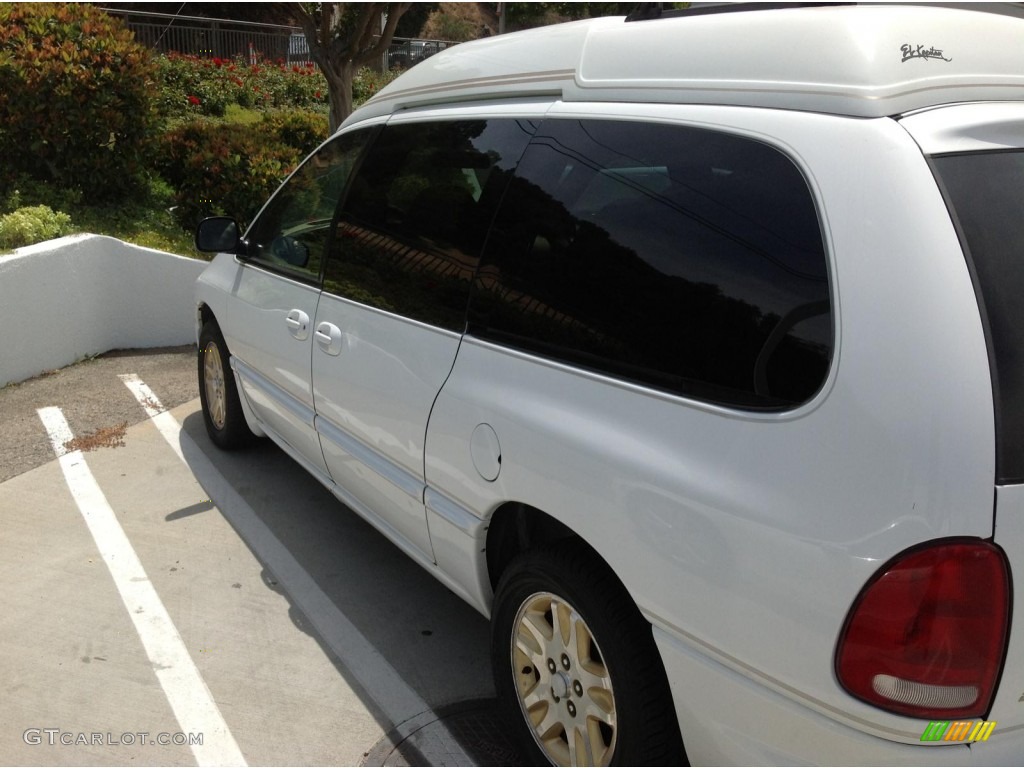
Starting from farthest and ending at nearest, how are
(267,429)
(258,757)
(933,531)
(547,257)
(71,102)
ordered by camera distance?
(71,102) < (267,429) < (258,757) < (547,257) < (933,531)

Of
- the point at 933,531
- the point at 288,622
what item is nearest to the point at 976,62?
the point at 933,531

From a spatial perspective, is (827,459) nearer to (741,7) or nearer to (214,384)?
(741,7)

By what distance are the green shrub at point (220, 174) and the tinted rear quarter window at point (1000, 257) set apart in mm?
7910

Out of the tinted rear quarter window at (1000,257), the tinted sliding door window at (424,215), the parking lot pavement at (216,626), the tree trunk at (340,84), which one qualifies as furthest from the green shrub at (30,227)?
the tinted rear quarter window at (1000,257)

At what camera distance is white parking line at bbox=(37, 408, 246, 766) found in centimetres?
293

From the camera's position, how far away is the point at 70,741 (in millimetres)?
2883

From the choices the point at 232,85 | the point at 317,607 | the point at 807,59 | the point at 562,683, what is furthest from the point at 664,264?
the point at 232,85

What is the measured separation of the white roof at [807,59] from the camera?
1.82 meters

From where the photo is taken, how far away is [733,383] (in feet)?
6.24

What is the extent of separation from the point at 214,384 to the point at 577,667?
11.4ft

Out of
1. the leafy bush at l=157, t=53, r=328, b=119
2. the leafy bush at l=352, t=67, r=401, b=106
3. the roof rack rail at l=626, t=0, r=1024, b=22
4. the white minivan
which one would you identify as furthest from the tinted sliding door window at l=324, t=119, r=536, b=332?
the leafy bush at l=352, t=67, r=401, b=106

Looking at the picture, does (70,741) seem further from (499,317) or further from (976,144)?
(976,144)

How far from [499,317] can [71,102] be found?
7.05 meters

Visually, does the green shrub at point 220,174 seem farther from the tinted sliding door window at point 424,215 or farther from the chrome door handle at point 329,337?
the chrome door handle at point 329,337
